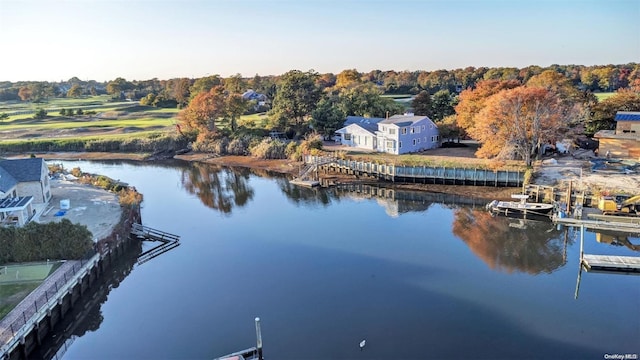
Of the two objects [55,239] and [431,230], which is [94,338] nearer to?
[55,239]

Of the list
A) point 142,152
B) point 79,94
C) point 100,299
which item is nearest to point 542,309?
point 100,299

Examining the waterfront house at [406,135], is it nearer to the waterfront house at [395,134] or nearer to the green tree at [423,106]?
the waterfront house at [395,134]

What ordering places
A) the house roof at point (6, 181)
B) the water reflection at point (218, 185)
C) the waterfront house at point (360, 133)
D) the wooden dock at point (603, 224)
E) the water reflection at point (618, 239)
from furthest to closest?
1. the waterfront house at point (360, 133)
2. the water reflection at point (218, 185)
3. the house roof at point (6, 181)
4. the wooden dock at point (603, 224)
5. the water reflection at point (618, 239)

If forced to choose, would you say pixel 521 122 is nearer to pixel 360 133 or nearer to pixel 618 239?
pixel 618 239

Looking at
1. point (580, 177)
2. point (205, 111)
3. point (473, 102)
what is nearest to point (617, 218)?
point (580, 177)

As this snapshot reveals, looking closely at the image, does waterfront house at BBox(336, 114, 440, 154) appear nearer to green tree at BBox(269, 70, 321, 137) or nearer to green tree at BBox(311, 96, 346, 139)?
green tree at BBox(311, 96, 346, 139)

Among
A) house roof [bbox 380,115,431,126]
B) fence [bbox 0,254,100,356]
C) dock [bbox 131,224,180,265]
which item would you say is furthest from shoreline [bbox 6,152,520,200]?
fence [bbox 0,254,100,356]

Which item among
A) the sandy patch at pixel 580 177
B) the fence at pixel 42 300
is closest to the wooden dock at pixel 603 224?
the sandy patch at pixel 580 177
